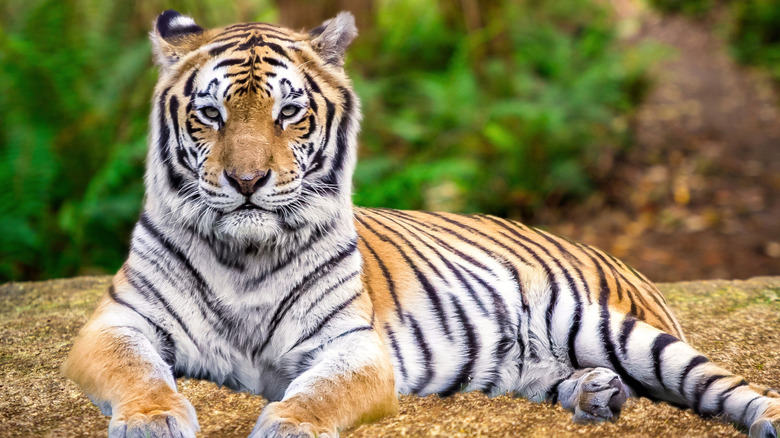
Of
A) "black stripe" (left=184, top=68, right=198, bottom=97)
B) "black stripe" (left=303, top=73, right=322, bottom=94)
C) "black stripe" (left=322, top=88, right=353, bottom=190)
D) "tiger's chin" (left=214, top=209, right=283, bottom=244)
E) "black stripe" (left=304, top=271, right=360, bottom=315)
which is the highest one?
"black stripe" (left=303, top=73, right=322, bottom=94)

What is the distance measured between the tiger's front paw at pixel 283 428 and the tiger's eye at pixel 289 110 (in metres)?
0.93

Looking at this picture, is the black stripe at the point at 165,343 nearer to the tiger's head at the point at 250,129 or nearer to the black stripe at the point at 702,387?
the tiger's head at the point at 250,129

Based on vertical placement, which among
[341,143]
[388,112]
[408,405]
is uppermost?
[341,143]

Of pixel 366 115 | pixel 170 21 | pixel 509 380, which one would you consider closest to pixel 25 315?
pixel 170 21

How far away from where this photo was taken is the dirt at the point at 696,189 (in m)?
6.92

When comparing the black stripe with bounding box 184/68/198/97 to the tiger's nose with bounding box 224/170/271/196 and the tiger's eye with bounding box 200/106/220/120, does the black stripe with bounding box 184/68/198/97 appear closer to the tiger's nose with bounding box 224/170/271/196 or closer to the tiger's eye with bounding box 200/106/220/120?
the tiger's eye with bounding box 200/106/220/120

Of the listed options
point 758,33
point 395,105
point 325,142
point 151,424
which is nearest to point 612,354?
point 325,142

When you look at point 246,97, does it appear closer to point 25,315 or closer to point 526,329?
point 526,329

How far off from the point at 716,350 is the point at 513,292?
39.6 inches

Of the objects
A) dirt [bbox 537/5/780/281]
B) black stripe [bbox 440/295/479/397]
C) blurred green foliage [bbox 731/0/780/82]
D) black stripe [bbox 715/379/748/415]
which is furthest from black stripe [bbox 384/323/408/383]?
blurred green foliage [bbox 731/0/780/82]

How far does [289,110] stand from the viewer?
2.35 meters

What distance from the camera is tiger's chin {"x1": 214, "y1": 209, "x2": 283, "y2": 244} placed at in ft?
7.46

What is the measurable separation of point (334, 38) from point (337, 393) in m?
1.22

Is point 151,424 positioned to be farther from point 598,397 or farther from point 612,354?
point 612,354
